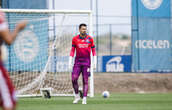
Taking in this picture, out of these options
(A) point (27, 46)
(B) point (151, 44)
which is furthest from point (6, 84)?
(B) point (151, 44)

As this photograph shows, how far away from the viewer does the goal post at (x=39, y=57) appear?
58.1 feet

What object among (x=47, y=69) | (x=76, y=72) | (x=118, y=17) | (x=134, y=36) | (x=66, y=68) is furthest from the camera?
(x=118, y=17)

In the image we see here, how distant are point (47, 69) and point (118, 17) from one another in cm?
730

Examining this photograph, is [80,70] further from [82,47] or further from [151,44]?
[151,44]

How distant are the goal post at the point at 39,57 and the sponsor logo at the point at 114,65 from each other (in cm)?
284

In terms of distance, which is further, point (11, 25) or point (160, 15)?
point (160, 15)

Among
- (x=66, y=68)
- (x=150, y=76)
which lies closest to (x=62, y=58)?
(x=66, y=68)

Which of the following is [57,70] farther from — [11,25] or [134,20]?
[134,20]

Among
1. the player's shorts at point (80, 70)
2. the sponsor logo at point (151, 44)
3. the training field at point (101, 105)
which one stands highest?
the sponsor logo at point (151, 44)

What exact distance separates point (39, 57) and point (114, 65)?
4262 mm

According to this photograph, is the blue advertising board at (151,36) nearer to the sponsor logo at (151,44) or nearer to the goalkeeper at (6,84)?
the sponsor logo at (151,44)

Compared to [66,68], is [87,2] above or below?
above

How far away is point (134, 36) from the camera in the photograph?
22.0 meters

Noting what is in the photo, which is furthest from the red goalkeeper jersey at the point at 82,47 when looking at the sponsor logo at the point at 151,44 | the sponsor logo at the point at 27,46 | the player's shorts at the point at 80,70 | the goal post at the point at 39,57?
the sponsor logo at the point at 151,44
